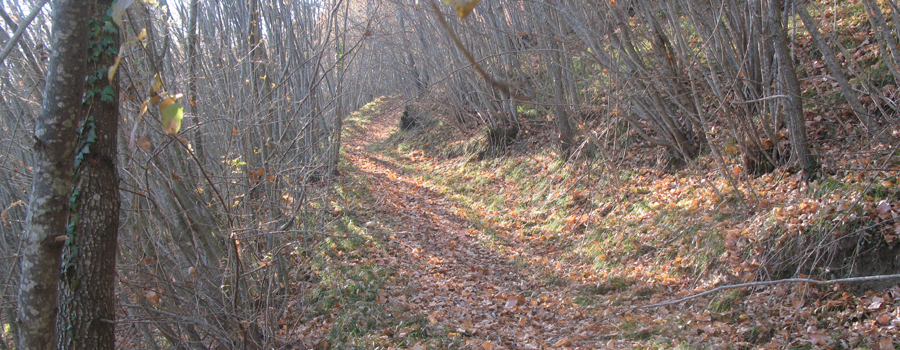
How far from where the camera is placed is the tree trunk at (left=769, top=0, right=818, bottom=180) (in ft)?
15.0

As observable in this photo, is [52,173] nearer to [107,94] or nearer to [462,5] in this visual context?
[107,94]

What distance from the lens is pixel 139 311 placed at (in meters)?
4.15

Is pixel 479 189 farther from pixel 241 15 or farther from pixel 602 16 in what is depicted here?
pixel 241 15

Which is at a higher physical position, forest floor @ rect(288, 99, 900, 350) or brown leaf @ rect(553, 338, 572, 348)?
forest floor @ rect(288, 99, 900, 350)

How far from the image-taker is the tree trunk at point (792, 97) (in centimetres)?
459

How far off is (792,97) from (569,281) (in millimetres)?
2905

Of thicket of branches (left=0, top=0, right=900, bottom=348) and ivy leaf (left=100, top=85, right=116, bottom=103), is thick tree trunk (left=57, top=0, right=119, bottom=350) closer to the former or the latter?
ivy leaf (left=100, top=85, right=116, bottom=103)

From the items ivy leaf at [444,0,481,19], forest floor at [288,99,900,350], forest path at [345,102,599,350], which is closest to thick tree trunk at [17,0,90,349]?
ivy leaf at [444,0,481,19]

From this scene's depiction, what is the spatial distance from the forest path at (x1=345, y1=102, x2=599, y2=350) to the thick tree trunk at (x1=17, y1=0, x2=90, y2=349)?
326 cm

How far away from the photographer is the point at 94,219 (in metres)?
2.36

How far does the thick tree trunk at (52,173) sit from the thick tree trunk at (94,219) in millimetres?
128

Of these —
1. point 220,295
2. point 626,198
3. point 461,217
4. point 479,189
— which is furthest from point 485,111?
point 220,295

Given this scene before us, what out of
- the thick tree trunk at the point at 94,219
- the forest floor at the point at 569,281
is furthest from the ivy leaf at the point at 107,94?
the forest floor at the point at 569,281

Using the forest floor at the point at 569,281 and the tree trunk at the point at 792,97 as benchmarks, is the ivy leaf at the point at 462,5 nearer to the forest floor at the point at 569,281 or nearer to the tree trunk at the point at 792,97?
the forest floor at the point at 569,281
